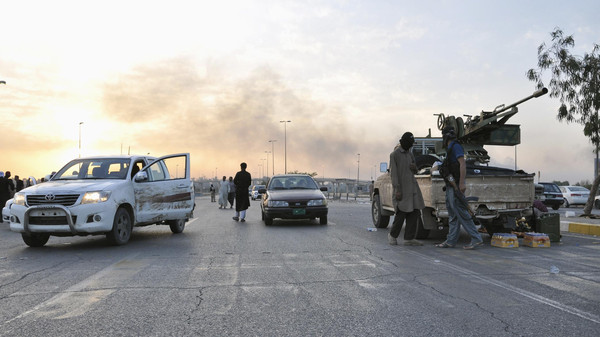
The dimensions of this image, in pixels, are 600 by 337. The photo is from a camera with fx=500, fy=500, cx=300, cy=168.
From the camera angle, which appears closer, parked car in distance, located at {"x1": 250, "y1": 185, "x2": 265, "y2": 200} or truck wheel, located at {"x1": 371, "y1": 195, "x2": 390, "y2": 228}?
truck wheel, located at {"x1": 371, "y1": 195, "x2": 390, "y2": 228}

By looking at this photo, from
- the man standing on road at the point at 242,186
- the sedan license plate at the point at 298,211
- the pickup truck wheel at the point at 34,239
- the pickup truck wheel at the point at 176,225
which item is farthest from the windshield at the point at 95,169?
the man standing on road at the point at 242,186

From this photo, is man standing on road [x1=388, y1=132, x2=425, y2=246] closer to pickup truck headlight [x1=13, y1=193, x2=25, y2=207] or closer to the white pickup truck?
the white pickup truck

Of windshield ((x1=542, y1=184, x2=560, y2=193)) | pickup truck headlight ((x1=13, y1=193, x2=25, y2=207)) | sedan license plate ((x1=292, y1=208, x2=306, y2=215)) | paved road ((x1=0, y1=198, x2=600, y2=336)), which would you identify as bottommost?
paved road ((x1=0, y1=198, x2=600, y2=336))

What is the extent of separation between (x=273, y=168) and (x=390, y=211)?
8862 cm

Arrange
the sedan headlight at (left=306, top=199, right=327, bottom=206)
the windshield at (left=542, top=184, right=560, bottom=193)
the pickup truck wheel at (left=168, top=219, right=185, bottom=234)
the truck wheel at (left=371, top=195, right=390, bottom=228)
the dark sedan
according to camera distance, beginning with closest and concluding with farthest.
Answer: the pickup truck wheel at (left=168, top=219, right=185, bottom=234)
the truck wheel at (left=371, top=195, right=390, bottom=228)
the dark sedan
the sedan headlight at (left=306, top=199, right=327, bottom=206)
the windshield at (left=542, top=184, right=560, bottom=193)

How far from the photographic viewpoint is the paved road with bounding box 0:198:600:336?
391 centimetres

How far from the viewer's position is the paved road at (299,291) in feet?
12.8

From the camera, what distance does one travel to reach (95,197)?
883 cm

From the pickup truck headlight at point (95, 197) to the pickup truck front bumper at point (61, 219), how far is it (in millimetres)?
98

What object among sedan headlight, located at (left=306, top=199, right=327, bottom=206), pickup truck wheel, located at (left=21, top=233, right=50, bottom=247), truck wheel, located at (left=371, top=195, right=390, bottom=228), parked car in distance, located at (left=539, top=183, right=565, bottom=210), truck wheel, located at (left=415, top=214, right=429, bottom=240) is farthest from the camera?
parked car in distance, located at (left=539, top=183, right=565, bottom=210)

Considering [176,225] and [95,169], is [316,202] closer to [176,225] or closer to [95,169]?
[176,225]

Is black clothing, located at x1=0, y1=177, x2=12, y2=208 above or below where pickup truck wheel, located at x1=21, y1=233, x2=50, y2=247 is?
above

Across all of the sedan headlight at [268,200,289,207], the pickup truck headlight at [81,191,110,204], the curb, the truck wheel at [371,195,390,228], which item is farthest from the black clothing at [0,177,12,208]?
the curb

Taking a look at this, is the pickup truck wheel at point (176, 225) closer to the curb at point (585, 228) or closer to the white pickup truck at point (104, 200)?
the white pickup truck at point (104, 200)
